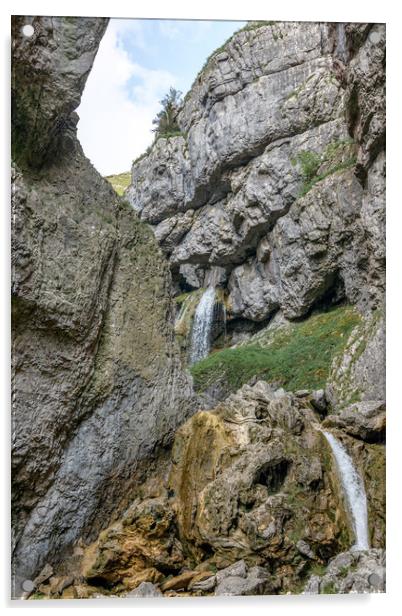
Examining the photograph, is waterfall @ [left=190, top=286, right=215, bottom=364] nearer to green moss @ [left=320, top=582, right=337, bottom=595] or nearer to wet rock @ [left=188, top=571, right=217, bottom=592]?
wet rock @ [left=188, top=571, right=217, bottom=592]

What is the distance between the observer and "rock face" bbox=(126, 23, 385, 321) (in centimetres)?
1555

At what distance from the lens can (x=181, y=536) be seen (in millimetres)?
6738

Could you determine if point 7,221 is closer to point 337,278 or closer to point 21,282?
point 21,282

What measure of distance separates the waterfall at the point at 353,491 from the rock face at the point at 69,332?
2.27m

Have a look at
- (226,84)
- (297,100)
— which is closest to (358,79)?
(297,100)

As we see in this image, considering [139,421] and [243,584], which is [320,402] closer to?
[139,421]

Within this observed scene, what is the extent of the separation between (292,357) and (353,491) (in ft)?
20.6

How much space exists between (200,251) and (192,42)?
17.0 metres

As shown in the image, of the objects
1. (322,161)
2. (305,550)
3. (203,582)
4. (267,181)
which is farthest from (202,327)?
(203,582)

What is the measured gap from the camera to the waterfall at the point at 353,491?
643cm

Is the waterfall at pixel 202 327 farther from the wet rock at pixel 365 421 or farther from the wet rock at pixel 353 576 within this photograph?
the wet rock at pixel 353 576

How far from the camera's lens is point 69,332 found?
668 centimetres

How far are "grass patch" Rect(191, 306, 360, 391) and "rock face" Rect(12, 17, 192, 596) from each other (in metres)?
4.79

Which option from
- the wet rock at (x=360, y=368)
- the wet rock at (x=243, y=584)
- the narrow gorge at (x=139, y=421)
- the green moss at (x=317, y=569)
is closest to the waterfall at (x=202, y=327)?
the narrow gorge at (x=139, y=421)
